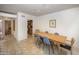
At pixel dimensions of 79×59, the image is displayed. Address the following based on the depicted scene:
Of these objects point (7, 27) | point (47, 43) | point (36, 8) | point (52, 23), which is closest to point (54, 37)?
point (47, 43)

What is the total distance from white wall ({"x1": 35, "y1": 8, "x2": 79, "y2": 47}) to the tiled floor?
15.2 inches

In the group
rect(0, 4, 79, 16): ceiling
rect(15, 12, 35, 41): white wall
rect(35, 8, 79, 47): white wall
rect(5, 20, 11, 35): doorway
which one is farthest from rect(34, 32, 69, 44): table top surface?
rect(5, 20, 11, 35): doorway

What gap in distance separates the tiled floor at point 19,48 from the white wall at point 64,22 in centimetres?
39

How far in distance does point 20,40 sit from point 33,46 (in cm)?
36

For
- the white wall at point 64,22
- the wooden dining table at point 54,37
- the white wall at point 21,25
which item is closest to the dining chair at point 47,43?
the wooden dining table at point 54,37

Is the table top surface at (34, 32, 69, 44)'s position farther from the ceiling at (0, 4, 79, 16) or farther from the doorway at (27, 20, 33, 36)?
the ceiling at (0, 4, 79, 16)

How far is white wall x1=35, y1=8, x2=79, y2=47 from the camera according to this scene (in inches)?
73.2

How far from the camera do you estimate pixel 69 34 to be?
1.93m

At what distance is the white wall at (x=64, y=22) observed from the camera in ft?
6.10

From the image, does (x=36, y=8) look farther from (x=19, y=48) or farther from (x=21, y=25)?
(x=19, y=48)

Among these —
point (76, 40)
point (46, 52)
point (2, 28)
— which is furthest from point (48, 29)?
point (2, 28)
